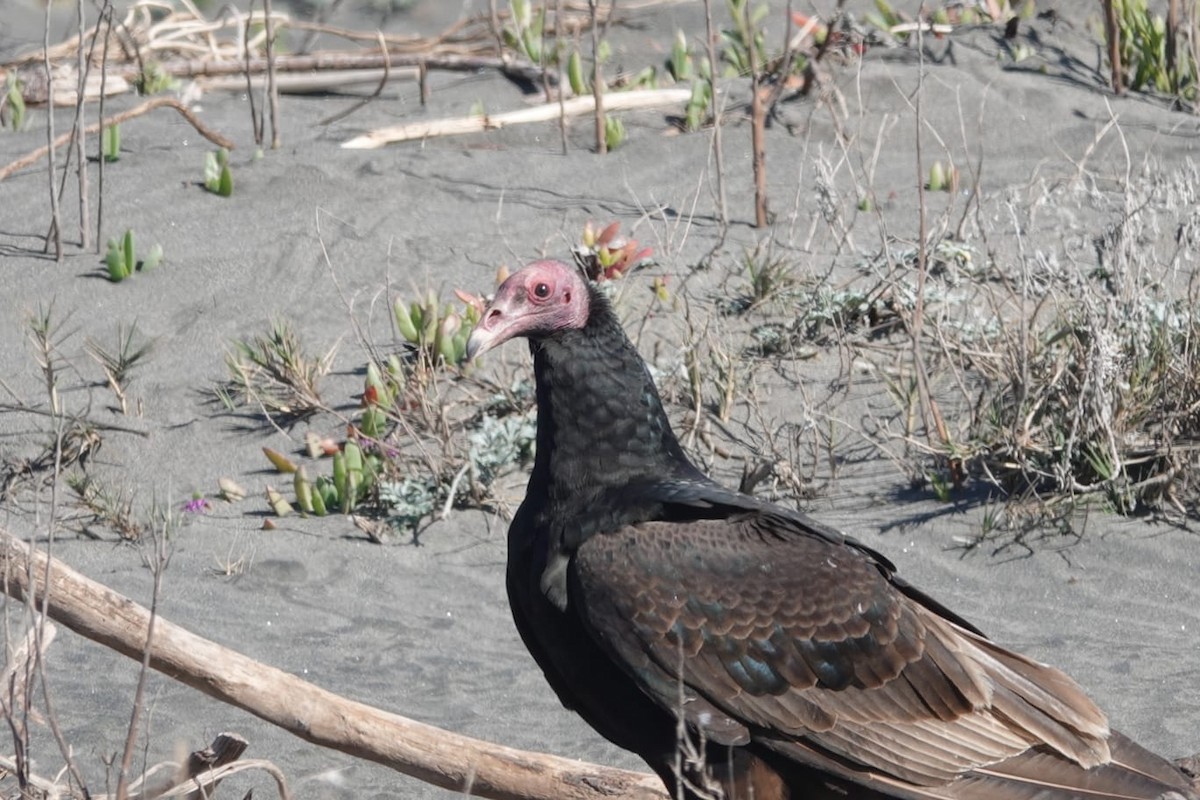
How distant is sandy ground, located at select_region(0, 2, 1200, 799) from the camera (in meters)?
4.96

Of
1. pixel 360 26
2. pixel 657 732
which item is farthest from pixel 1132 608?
pixel 360 26

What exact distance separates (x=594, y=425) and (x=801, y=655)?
2.24ft

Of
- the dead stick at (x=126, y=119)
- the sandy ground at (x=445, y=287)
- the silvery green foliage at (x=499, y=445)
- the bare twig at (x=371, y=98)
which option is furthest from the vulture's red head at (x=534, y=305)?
the bare twig at (x=371, y=98)

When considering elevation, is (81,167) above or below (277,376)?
above

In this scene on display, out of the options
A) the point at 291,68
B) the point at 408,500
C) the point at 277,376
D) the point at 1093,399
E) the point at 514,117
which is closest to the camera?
the point at 1093,399

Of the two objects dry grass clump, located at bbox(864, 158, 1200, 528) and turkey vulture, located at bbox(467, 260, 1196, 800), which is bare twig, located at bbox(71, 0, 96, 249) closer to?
dry grass clump, located at bbox(864, 158, 1200, 528)

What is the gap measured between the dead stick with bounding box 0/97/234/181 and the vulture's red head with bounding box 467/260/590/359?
4724 mm

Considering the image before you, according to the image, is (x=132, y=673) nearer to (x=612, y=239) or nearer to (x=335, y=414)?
(x=335, y=414)

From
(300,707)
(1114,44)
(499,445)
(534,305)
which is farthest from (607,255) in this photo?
(1114,44)

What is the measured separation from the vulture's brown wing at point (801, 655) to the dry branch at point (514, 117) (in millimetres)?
5498

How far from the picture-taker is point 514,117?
9008 mm

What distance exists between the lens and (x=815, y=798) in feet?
12.0

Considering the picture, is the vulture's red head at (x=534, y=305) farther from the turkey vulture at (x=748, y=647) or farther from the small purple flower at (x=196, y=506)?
the small purple flower at (x=196, y=506)

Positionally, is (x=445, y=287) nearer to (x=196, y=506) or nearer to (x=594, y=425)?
(x=196, y=506)
